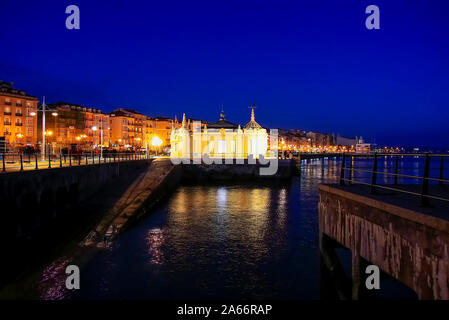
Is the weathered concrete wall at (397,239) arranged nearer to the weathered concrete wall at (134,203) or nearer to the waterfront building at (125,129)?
the weathered concrete wall at (134,203)

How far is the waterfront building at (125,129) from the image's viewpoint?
470 feet

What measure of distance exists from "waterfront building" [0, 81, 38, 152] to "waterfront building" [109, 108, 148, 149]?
42227mm

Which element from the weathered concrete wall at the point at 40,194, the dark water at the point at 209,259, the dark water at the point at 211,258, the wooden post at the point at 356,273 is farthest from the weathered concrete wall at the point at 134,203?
the wooden post at the point at 356,273

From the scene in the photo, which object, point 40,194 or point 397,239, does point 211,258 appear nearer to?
point 40,194

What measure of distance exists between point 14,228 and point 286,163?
4707 cm

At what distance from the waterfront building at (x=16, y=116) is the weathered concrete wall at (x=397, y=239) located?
91888 millimetres

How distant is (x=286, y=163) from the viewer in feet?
198

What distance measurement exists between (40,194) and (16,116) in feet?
273

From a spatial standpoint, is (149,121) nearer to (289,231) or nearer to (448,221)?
(289,231)

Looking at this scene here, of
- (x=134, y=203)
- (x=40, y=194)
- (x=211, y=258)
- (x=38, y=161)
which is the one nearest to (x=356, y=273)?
(x=211, y=258)

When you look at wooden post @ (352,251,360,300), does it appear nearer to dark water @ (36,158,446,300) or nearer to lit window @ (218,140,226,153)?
dark water @ (36,158,446,300)

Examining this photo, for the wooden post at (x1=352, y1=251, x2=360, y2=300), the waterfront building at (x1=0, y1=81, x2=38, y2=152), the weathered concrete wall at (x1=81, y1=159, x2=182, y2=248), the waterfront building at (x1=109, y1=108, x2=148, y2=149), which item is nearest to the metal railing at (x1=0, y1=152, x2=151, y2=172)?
the weathered concrete wall at (x1=81, y1=159, x2=182, y2=248)

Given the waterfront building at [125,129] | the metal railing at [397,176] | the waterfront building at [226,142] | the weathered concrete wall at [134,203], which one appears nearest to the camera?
the metal railing at [397,176]
